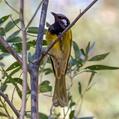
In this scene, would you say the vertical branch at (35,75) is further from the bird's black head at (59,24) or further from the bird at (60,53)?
the bird's black head at (59,24)

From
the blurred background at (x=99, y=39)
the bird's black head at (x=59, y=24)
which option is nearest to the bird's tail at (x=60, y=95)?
the bird's black head at (x=59, y=24)

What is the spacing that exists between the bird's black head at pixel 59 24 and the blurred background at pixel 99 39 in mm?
2064

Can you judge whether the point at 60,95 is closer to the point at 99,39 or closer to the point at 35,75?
the point at 35,75

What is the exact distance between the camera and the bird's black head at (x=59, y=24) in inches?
68.4

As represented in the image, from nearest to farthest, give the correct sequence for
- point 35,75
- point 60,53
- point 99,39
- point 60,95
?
1. point 35,75
2. point 60,95
3. point 60,53
4. point 99,39

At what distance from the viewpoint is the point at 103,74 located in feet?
15.8

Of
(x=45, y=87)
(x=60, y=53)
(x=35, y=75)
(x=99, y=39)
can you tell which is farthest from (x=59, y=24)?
(x=99, y=39)

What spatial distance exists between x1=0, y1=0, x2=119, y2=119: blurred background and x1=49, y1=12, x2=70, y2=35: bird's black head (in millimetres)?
2064

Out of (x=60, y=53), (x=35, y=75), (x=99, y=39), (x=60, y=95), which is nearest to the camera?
(x=35, y=75)

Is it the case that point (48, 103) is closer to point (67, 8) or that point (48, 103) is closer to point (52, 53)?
point (67, 8)

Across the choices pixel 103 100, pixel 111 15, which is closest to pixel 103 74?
pixel 103 100

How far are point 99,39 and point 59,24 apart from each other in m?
3.66

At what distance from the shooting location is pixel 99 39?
17.7ft

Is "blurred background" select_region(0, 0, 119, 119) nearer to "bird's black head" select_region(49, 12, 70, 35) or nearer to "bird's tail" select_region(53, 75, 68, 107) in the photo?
"bird's black head" select_region(49, 12, 70, 35)
